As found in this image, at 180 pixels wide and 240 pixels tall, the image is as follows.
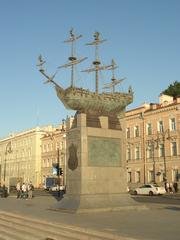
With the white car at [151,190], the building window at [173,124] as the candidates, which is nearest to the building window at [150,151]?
the building window at [173,124]

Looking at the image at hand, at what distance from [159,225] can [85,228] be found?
2659 millimetres

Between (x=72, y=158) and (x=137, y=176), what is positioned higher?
(x=72, y=158)

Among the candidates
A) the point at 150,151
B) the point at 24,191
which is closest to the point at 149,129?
the point at 150,151

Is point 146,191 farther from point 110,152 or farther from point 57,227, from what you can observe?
point 57,227

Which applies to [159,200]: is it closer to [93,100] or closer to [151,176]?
[93,100]

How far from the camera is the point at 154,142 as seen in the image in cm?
5925

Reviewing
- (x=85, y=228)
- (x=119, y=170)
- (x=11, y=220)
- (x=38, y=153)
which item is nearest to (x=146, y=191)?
(x=119, y=170)

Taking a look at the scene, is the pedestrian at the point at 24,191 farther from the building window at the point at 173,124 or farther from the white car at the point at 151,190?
the building window at the point at 173,124

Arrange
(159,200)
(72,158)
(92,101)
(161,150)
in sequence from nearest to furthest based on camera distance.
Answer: (72,158) < (92,101) < (159,200) < (161,150)

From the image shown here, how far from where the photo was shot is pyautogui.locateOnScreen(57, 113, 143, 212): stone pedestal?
17.7m

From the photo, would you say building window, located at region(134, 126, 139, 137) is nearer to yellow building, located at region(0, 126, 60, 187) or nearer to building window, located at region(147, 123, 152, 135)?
building window, located at region(147, 123, 152, 135)

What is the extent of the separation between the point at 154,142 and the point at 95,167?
139 feet

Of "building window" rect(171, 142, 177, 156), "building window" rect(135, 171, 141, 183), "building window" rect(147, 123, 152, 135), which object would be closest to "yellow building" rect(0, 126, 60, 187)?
"building window" rect(135, 171, 141, 183)

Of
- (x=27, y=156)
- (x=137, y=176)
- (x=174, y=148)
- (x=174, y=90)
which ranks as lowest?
(x=137, y=176)
